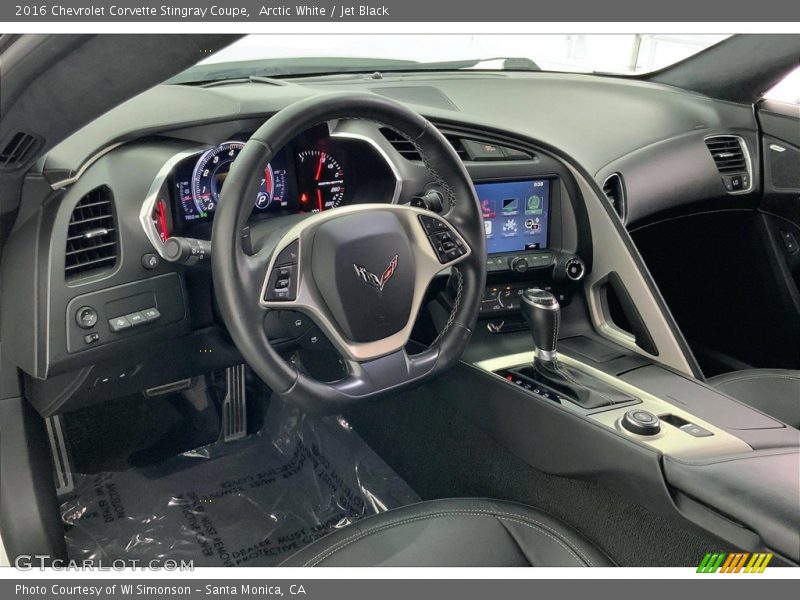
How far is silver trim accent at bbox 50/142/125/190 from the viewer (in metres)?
1.20

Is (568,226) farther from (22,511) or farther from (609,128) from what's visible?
(22,511)

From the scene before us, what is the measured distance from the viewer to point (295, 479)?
6.57 feet

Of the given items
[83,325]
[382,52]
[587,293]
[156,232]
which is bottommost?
[587,293]

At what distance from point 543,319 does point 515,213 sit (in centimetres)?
32

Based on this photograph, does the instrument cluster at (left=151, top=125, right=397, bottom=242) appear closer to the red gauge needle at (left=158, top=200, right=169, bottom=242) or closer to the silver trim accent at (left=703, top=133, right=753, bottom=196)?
the red gauge needle at (left=158, top=200, right=169, bottom=242)

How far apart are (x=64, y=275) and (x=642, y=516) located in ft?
3.60

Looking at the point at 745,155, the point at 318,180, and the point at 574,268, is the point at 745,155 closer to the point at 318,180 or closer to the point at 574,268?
the point at 574,268

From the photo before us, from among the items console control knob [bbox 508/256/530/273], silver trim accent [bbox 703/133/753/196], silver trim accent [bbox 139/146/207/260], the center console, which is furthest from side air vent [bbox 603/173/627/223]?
silver trim accent [bbox 139/146/207/260]

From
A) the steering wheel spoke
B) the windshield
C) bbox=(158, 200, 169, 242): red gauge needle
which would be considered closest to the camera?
the steering wheel spoke

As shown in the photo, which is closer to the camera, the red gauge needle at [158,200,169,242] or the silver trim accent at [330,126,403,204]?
the red gauge needle at [158,200,169,242]

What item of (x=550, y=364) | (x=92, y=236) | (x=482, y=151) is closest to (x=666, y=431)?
(x=550, y=364)

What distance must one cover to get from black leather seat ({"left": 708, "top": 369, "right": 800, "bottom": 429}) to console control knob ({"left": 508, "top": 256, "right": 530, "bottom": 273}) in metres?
0.49

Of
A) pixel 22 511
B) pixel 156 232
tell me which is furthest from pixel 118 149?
pixel 22 511

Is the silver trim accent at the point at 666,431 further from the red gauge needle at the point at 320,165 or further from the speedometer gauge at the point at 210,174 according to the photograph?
the speedometer gauge at the point at 210,174
